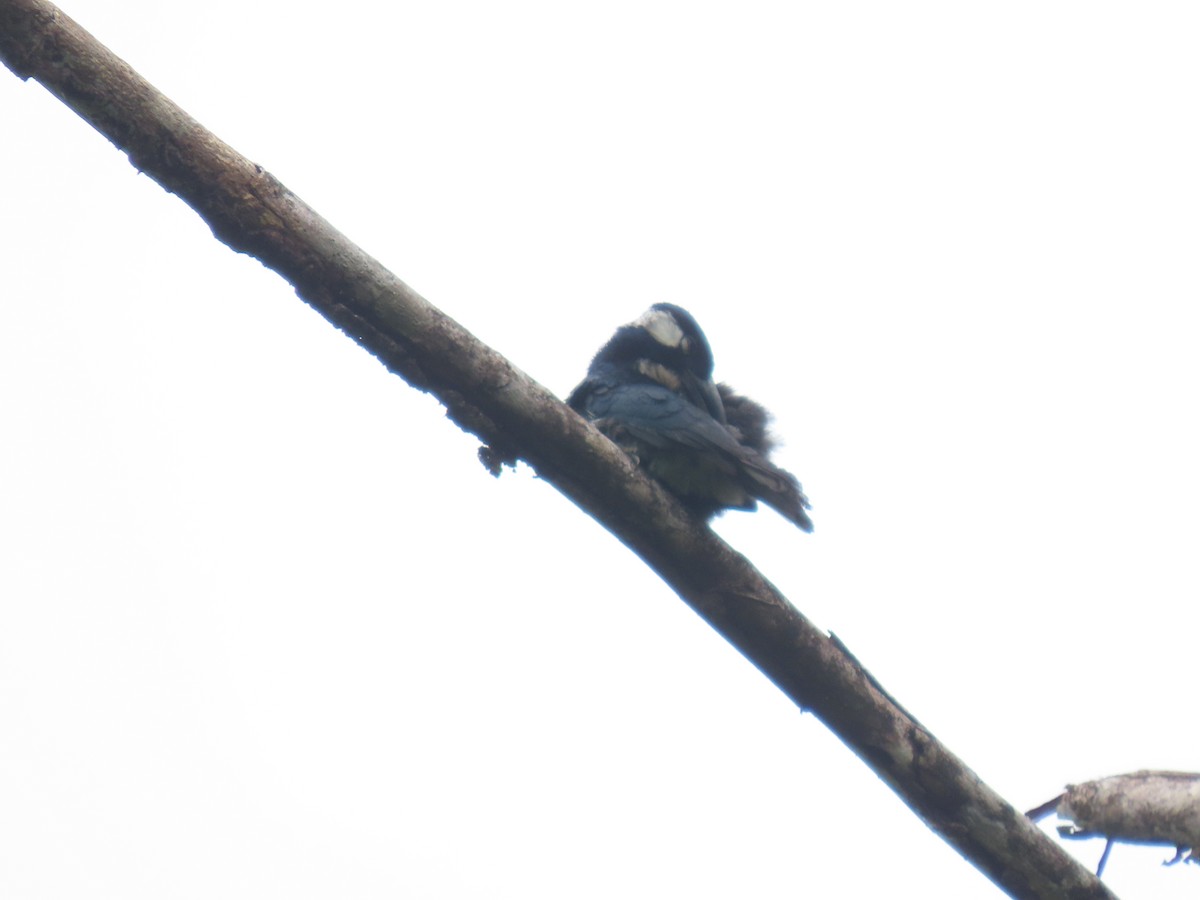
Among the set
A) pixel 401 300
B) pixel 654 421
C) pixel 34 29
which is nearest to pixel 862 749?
pixel 654 421

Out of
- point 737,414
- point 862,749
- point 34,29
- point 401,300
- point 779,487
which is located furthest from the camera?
point 737,414

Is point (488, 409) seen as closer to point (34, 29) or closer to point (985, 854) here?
point (34, 29)

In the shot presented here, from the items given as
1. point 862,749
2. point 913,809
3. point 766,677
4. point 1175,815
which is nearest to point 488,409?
point 766,677

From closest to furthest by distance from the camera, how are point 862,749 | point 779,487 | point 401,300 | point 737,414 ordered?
point 401,300, point 862,749, point 779,487, point 737,414

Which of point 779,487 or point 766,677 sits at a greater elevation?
point 779,487

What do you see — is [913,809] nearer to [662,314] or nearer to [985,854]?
[985,854]

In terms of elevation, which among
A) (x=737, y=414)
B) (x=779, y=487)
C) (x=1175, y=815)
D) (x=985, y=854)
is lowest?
(x=985, y=854)

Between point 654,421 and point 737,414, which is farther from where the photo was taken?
point 737,414
